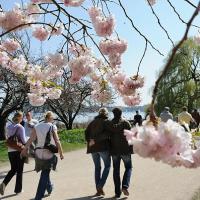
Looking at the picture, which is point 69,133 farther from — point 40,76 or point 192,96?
point 192,96

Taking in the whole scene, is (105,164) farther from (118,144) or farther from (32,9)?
(32,9)

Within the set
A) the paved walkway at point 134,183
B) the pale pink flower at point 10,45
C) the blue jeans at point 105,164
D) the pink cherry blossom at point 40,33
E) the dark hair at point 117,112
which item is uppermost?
the pink cherry blossom at point 40,33

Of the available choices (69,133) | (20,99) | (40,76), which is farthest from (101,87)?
(20,99)

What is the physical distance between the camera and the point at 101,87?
5531 millimetres

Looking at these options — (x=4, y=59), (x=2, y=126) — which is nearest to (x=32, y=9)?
(x=4, y=59)

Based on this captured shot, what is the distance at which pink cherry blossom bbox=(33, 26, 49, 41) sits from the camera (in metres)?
6.39

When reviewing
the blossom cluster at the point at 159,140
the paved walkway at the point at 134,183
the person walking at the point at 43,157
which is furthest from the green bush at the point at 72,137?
the blossom cluster at the point at 159,140

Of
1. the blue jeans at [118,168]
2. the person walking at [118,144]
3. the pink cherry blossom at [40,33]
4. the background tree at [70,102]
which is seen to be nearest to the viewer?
the pink cherry blossom at [40,33]

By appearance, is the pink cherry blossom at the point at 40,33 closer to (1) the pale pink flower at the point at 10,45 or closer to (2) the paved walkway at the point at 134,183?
(1) the pale pink flower at the point at 10,45

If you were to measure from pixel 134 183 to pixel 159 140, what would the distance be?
875 centimetres

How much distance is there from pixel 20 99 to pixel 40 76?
2257cm

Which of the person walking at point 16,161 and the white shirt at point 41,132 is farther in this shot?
the person walking at point 16,161

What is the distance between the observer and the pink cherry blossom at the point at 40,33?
21.0 feet

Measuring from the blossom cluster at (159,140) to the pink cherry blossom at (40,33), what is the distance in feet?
13.8
